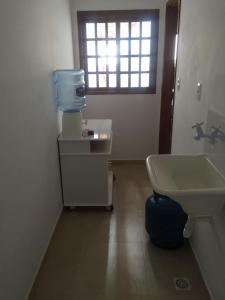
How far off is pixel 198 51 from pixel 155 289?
1.75 m

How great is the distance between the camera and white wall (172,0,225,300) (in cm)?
147

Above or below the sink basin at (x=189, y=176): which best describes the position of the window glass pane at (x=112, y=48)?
above

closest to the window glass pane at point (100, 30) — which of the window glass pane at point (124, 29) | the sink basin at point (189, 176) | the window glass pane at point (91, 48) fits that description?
the window glass pane at point (91, 48)

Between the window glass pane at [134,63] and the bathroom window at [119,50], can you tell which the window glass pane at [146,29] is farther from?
the window glass pane at [134,63]

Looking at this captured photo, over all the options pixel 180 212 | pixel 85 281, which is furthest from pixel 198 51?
pixel 85 281

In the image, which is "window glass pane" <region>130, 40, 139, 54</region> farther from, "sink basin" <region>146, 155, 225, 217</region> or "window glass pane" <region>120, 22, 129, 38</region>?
"sink basin" <region>146, 155, 225, 217</region>

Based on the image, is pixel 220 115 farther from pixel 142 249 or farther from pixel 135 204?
pixel 135 204

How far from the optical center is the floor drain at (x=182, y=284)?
1727 mm

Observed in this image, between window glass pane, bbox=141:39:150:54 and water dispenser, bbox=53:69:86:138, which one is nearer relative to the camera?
water dispenser, bbox=53:69:86:138

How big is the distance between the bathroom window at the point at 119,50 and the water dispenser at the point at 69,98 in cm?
84

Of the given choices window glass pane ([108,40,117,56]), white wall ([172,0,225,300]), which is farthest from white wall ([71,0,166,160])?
white wall ([172,0,225,300])

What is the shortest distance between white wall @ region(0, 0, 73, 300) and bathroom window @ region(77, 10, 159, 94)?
0.97 metres

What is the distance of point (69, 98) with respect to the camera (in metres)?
2.53

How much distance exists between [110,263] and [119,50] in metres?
2.61
